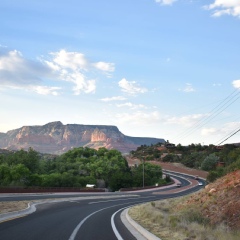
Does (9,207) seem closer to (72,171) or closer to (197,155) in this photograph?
(72,171)

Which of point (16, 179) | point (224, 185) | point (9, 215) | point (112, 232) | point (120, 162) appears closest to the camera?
point (112, 232)

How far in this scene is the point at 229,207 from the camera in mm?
26156

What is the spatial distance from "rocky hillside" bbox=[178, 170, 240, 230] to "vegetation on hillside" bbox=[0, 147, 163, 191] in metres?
44.2

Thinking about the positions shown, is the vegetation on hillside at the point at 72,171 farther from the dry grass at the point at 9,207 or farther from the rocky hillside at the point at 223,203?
the dry grass at the point at 9,207

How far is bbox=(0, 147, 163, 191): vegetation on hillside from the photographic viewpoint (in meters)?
70.7

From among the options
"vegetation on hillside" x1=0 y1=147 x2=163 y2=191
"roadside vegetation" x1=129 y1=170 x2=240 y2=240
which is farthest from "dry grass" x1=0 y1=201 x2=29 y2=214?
"vegetation on hillside" x1=0 y1=147 x2=163 y2=191

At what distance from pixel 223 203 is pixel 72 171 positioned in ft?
229

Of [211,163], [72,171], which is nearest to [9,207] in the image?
[72,171]

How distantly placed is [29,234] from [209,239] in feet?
18.3

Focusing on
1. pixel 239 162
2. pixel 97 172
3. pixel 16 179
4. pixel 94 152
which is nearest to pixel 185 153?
pixel 94 152

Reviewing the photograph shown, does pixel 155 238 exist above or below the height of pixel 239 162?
below

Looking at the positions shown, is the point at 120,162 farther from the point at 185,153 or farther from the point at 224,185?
the point at 224,185

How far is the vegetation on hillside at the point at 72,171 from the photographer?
232 feet

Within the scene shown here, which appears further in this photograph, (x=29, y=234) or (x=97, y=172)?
(x=97, y=172)
